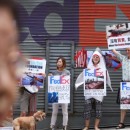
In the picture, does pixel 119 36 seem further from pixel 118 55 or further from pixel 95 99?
pixel 95 99

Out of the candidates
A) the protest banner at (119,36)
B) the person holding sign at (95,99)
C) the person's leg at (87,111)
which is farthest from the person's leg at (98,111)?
the protest banner at (119,36)

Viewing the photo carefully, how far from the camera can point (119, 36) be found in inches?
328

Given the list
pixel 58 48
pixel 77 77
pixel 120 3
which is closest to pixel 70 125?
pixel 77 77

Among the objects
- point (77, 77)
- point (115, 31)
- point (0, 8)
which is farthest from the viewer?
point (77, 77)

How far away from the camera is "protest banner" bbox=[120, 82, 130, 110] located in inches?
334

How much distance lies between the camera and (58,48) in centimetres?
957

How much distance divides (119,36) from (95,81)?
1035 millimetres

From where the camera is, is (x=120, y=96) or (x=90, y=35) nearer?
(x=120, y=96)

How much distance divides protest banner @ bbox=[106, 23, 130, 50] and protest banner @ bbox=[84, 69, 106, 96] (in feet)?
1.90

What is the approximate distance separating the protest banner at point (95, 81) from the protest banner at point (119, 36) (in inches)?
22.8

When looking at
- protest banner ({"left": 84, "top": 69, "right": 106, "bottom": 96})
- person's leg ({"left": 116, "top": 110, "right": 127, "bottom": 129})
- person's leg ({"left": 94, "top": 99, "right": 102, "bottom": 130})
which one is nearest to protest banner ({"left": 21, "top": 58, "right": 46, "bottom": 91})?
protest banner ({"left": 84, "top": 69, "right": 106, "bottom": 96})

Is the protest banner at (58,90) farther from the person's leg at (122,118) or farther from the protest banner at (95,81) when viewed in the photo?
the person's leg at (122,118)

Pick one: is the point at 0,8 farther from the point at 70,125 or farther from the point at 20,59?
the point at 70,125

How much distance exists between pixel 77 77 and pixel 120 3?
1.99 metres
